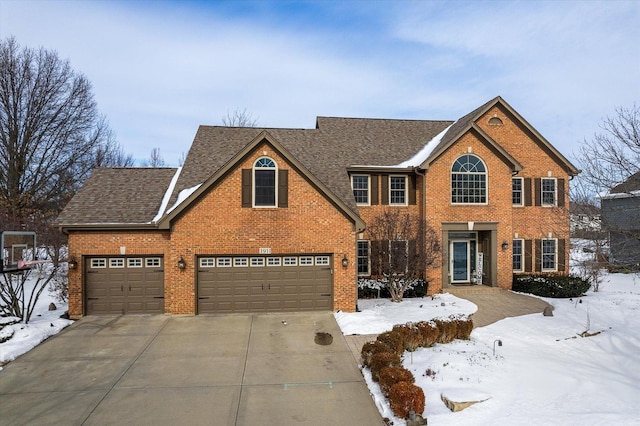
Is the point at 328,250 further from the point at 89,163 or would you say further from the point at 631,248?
the point at 89,163

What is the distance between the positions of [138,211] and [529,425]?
43.5 ft

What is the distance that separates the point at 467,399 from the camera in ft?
22.9

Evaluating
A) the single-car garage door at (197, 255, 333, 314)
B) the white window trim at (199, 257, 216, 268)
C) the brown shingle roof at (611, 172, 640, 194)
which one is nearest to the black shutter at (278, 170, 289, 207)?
the single-car garage door at (197, 255, 333, 314)

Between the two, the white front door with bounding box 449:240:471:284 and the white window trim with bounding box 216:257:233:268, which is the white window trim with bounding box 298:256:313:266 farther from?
the white front door with bounding box 449:240:471:284

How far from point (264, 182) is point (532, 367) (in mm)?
9723

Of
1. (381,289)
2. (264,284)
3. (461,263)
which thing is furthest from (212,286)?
(461,263)

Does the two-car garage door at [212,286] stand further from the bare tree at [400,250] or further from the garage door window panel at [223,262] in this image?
the bare tree at [400,250]

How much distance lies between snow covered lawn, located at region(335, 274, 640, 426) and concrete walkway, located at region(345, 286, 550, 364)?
1.52 feet

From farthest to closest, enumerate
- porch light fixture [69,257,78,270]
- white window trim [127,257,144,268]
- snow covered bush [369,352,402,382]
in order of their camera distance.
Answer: white window trim [127,257,144,268] → porch light fixture [69,257,78,270] → snow covered bush [369,352,402,382]

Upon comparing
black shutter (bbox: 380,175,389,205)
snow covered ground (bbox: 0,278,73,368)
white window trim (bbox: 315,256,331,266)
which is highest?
black shutter (bbox: 380,175,389,205)

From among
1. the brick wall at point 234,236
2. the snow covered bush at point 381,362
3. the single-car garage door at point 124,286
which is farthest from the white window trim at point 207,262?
the snow covered bush at point 381,362

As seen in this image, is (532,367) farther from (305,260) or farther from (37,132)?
(37,132)

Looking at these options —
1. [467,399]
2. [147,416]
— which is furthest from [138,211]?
[467,399]

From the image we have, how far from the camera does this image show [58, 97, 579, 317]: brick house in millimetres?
13344
